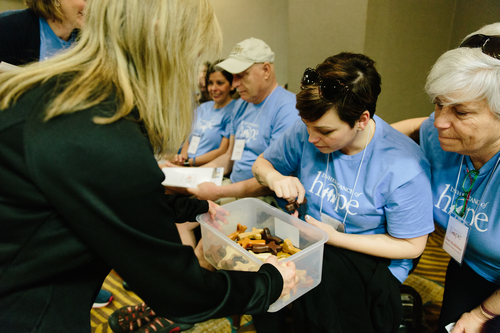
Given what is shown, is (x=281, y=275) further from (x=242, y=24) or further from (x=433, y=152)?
(x=242, y=24)

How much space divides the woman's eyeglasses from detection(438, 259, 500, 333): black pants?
0.27 meters

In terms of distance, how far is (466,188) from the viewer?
1.13 metres

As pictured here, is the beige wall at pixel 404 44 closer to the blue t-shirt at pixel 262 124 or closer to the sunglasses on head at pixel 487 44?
the blue t-shirt at pixel 262 124

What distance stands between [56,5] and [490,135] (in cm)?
186

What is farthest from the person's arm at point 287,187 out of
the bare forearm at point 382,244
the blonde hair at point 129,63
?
the blonde hair at point 129,63

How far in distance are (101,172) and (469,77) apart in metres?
1.10

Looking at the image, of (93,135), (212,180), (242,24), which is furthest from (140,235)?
(242,24)

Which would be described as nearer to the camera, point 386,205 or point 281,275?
point 281,275

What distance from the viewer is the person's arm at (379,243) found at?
3.81ft

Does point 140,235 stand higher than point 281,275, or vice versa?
point 140,235

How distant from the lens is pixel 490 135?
3.29 ft

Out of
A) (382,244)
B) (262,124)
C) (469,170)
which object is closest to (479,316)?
(382,244)

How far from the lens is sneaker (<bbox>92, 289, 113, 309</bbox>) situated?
6.16ft

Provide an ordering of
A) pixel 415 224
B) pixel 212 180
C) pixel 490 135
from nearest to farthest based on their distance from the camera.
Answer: pixel 490 135 < pixel 415 224 < pixel 212 180
